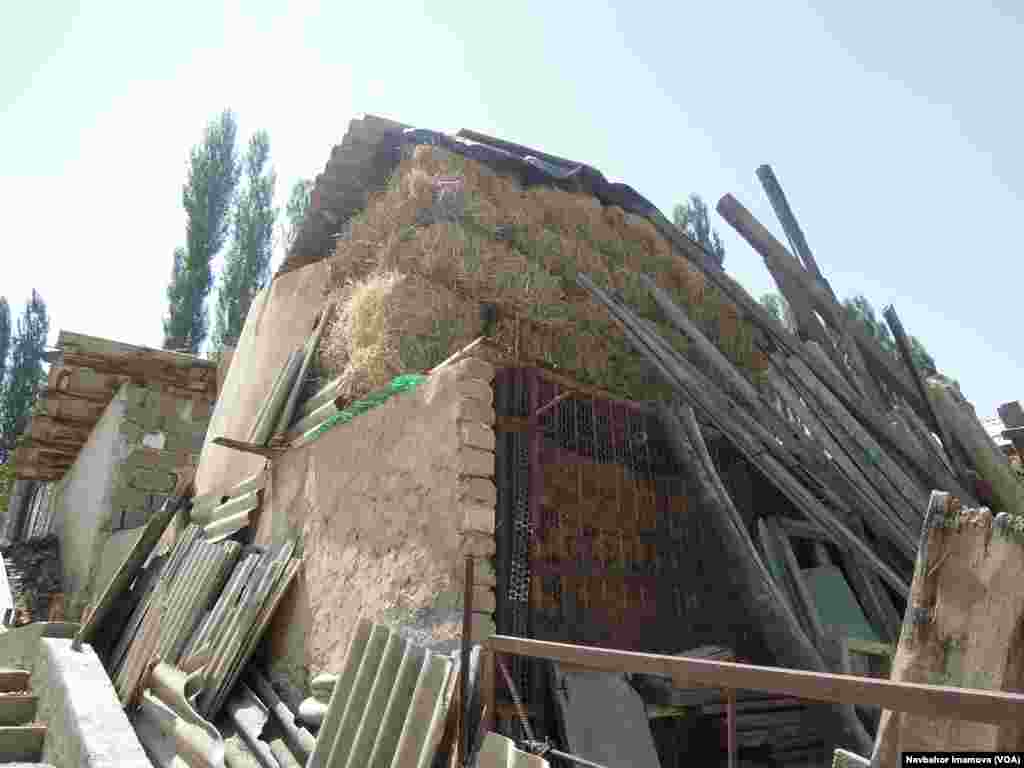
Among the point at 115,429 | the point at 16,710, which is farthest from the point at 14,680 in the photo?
the point at 115,429

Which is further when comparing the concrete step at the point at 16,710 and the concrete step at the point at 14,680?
the concrete step at the point at 14,680

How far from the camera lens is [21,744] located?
197 inches

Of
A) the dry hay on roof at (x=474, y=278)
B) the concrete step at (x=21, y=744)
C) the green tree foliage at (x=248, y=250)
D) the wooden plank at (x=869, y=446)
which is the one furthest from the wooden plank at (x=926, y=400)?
the green tree foliage at (x=248, y=250)

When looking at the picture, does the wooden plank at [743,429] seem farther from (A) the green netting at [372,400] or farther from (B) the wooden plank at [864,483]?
(A) the green netting at [372,400]

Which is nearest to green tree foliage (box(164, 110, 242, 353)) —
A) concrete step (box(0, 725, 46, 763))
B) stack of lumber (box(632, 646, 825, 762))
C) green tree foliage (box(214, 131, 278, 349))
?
green tree foliage (box(214, 131, 278, 349))

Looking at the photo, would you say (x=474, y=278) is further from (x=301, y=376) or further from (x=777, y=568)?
(x=777, y=568)

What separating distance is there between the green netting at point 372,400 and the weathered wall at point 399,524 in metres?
0.08

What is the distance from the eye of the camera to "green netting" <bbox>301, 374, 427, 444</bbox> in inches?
175

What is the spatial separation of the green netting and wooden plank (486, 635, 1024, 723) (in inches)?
96.2

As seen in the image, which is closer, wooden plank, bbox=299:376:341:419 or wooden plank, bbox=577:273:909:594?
wooden plank, bbox=577:273:909:594

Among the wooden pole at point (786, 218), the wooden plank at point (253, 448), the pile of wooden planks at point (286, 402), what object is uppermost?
the wooden pole at point (786, 218)

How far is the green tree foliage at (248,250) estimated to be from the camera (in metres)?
23.9

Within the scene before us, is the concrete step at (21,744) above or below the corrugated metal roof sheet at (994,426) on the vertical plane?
below

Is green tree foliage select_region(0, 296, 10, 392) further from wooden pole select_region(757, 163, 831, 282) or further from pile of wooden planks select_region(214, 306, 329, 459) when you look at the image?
wooden pole select_region(757, 163, 831, 282)
